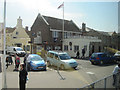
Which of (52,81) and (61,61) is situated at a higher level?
(61,61)

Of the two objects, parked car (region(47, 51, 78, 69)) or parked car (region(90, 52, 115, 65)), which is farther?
parked car (region(90, 52, 115, 65))

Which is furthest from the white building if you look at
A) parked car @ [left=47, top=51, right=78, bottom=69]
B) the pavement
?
the pavement

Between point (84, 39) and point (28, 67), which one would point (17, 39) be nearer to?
point (84, 39)

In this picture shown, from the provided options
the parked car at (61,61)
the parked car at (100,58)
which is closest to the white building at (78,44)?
the parked car at (100,58)

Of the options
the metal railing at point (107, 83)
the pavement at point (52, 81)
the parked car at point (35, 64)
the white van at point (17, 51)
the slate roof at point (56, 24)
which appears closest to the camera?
the metal railing at point (107, 83)

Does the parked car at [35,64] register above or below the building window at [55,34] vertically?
below

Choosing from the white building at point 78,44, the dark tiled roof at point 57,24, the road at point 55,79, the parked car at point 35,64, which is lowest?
the road at point 55,79

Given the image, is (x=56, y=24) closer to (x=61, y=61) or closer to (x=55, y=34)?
(x=55, y=34)

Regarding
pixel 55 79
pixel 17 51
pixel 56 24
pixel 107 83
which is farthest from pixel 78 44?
pixel 107 83

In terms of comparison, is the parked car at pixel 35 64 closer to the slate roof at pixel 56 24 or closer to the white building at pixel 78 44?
the white building at pixel 78 44

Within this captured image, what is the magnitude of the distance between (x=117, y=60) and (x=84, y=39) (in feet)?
23.0

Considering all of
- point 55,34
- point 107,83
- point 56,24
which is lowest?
point 107,83

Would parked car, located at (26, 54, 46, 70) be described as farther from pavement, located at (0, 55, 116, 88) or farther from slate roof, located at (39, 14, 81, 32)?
slate roof, located at (39, 14, 81, 32)

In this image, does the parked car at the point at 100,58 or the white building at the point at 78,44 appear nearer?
the parked car at the point at 100,58
